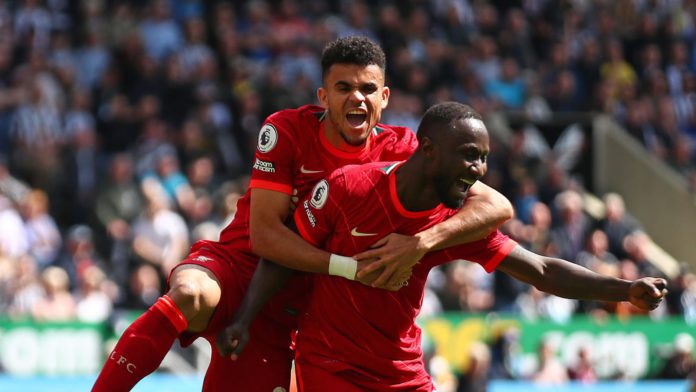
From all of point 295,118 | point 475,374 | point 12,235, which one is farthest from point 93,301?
point 295,118

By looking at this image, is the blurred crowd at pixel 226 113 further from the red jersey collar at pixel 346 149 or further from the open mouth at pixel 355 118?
the open mouth at pixel 355 118

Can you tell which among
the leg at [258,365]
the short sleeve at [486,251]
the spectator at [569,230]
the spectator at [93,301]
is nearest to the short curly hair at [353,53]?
the short sleeve at [486,251]

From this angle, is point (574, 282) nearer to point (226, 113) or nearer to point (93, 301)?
point (93, 301)

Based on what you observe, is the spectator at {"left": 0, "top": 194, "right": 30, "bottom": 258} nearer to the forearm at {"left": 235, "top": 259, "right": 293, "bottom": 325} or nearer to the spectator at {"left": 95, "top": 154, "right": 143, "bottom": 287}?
the spectator at {"left": 95, "top": 154, "right": 143, "bottom": 287}

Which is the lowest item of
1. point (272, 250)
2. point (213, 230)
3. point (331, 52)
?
point (213, 230)

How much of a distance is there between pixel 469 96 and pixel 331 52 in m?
12.9

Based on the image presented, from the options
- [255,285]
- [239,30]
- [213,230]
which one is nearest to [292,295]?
[255,285]

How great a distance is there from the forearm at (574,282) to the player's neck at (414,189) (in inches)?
32.1

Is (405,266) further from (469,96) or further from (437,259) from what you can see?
(469,96)

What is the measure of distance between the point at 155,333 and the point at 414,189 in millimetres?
1496

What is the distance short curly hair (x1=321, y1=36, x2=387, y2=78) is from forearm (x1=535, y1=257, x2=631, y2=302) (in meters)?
1.35

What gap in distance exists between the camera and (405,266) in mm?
6188

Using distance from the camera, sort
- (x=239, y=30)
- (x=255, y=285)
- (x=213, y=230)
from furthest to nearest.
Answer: (x=239, y=30) → (x=213, y=230) → (x=255, y=285)

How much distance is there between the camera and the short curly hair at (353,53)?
6.71 m
